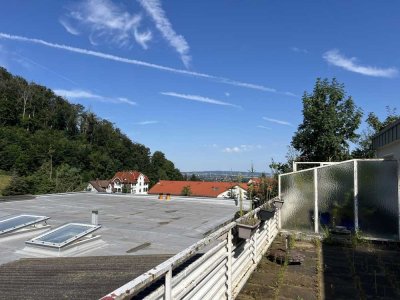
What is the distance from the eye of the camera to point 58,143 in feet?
227

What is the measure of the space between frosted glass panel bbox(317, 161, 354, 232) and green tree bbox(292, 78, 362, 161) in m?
4.13

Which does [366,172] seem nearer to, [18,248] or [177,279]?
[177,279]

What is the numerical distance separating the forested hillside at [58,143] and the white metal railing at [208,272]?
Answer: 45.5 m

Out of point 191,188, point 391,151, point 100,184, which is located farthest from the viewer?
point 100,184

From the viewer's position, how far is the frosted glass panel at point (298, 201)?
9062mm

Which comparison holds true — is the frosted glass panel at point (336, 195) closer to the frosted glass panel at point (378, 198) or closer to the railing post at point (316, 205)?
the railing post at point (316, 205)

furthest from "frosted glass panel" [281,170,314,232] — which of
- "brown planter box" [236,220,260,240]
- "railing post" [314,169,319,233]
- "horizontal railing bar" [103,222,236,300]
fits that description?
"horizontal railing bar" [103,222,236,300]

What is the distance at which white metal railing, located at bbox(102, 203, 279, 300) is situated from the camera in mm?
2179

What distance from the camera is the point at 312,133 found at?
1333 cm

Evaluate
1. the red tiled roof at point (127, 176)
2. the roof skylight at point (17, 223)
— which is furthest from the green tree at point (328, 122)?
the red tiled roof at point (127, 176)

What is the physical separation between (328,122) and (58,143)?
65.7 meters

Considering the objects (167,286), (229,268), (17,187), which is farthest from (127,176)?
(167,286)

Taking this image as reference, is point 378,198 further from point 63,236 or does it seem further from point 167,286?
point 167,286

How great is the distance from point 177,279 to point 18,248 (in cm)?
465
